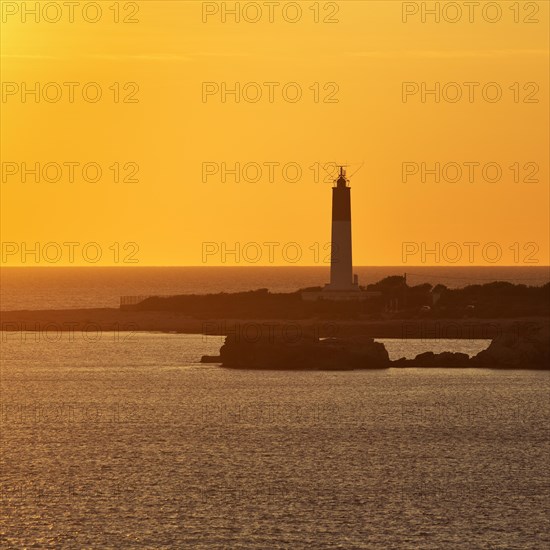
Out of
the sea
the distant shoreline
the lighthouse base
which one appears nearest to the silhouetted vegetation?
the lighthouse base

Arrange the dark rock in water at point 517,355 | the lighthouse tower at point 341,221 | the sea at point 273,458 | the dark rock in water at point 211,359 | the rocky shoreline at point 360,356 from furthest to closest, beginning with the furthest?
the lighthouse tower at point 341,221 < the dark rock in water at point 211,359 < the rocky shoreline at point 360,356 < the dark rock in water at point 517,355 < the sea at point 273,458

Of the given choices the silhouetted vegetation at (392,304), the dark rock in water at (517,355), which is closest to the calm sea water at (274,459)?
the dark rock in water at (517,355)

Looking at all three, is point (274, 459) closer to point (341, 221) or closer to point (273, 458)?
point (273, 458)

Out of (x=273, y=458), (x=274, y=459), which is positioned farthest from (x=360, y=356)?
(x=274, y=459)

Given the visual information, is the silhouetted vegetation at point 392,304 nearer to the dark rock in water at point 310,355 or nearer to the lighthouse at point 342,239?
the lighthouse at point 342,239

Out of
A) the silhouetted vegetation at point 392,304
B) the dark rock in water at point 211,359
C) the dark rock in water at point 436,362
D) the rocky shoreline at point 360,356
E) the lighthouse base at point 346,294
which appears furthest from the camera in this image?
the silhouetted vegetation at point 392,304

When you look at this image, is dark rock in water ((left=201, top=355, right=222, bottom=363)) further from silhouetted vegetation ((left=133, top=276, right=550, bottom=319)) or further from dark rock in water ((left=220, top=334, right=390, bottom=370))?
silhouetted vegetation ((left=133, top=276, right=550, bottom=319))
